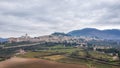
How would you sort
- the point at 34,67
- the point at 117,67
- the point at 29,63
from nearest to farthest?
the point at 34,67 < the point at 29,63 < the point at 117,67

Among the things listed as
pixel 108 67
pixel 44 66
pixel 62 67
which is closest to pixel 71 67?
pixel 62 67

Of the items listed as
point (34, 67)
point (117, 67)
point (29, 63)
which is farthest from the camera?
point (117, 67)

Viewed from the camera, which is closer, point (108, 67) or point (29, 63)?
point (29, 63)

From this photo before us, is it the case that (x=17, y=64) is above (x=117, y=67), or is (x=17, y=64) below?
above

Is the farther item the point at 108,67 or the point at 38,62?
the point at 108,67

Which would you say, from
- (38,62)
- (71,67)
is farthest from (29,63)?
(71,67)

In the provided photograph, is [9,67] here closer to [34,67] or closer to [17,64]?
[17,64]

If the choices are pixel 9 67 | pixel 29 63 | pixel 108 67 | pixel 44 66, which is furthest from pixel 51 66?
pixel 108 67

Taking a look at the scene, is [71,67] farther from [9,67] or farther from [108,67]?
[108,67]
